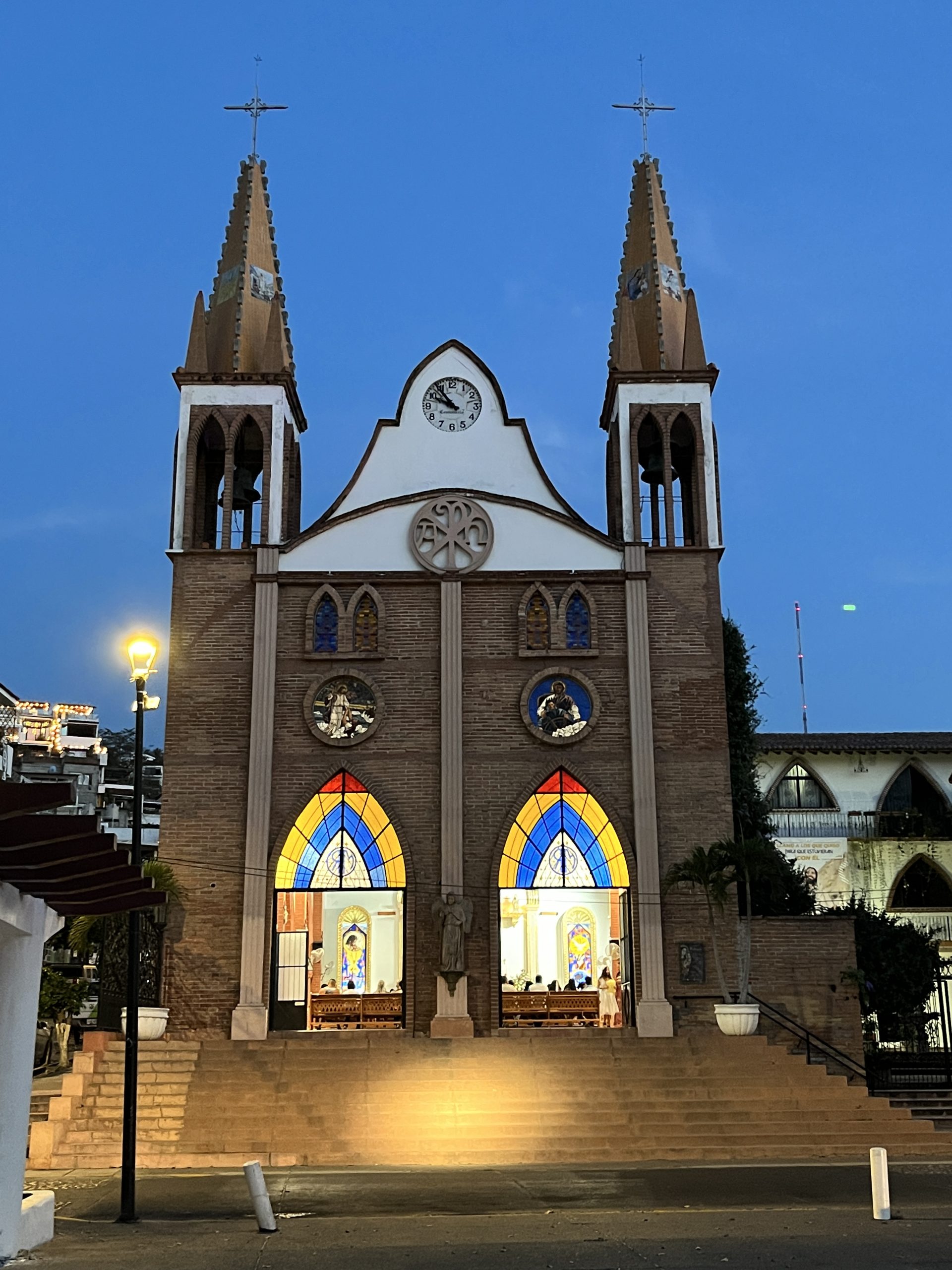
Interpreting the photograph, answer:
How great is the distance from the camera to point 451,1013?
24.1 m

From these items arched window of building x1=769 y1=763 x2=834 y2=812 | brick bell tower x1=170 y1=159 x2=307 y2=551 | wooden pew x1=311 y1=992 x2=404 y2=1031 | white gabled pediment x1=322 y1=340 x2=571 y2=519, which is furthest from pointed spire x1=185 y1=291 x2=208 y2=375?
arched window of building x1=769 y1=763 x2=834 y2=812

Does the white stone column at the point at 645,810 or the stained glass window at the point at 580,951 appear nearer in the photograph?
the white stone column at the point at 645,810

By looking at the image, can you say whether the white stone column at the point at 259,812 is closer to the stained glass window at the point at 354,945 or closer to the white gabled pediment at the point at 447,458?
the stained glass window at the point at 354,945

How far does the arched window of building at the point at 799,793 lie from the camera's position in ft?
132

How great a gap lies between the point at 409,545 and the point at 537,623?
2.88 m

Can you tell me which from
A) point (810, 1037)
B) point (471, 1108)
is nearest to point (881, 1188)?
→ point (471, 1108)

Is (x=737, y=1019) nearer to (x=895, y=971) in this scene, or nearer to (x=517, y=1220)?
(x=895, y=971)

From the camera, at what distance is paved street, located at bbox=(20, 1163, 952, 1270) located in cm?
1135

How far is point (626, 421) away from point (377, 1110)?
14402 millimetres

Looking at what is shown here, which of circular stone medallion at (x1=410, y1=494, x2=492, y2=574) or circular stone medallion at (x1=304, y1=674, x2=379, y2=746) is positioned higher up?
circular stone medallion at (x1=410, y1=494, x2=492, y2=574)

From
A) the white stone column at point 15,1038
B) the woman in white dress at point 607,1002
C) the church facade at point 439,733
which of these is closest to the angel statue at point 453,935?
the church facade at point 439,733

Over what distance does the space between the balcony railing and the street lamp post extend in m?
27.0

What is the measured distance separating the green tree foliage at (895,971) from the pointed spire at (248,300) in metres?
16.2

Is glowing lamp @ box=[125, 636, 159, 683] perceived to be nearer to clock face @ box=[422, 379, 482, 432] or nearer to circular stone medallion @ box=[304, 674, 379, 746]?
circular stone medallion @ box=[304, 674, 379, 746]
